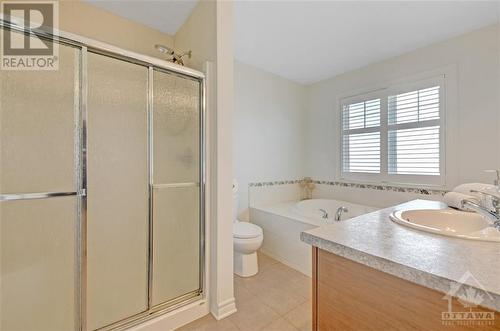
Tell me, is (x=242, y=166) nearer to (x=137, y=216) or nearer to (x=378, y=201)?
(x=137, y=216)

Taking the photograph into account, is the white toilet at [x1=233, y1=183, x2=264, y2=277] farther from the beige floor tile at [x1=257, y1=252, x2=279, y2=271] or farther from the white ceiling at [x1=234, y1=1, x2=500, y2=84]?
the white ceiling at [x1=234, y1=1, x2=500, y2=84]

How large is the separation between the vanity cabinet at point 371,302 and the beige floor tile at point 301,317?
0.81 meters

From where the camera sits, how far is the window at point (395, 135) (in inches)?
95.3

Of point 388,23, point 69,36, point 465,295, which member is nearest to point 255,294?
point 465,295

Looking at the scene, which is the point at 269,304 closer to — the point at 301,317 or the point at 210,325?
the point at 301,317

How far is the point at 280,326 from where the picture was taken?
59.7 inches

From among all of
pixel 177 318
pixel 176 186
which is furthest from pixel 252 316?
pixel 176 186

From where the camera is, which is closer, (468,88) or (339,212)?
(468,88)

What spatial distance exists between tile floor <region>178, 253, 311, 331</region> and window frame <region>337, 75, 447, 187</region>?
1.62 m

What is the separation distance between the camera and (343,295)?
76 centimetres

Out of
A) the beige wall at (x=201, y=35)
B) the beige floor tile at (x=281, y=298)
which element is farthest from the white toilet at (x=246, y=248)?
the beige wall at (x=201, y=35)

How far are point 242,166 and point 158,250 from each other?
154 centimetres

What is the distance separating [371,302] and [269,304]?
1.28 m

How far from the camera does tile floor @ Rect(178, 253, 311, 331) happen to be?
1.52 meters
